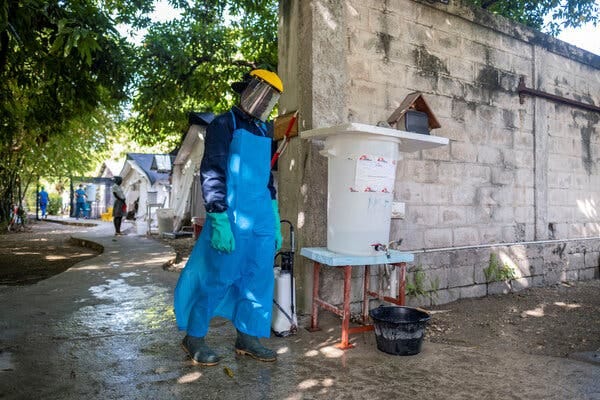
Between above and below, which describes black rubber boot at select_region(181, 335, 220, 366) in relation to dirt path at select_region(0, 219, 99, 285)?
above

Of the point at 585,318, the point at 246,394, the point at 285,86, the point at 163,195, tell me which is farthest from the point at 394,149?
the point at 163,195

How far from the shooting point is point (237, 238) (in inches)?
114

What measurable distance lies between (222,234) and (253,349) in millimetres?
903

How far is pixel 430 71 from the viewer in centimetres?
490

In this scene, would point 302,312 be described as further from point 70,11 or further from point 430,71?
point 70,11

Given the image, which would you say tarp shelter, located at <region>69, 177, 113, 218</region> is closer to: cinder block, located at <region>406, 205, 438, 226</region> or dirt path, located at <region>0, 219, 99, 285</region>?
dirt path, located at <region>0, 219, 99, 285</region>

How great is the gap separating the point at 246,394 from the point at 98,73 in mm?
5687

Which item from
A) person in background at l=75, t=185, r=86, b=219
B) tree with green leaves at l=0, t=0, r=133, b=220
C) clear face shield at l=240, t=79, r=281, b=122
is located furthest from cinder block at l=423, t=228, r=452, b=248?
person in background at l=75, t=185, r=86, b=219

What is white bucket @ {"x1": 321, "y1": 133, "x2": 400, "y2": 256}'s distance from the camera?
331 cm

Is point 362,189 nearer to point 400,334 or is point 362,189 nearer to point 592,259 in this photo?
point 400,334

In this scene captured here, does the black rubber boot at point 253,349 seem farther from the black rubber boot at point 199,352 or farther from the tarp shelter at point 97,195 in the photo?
the tarp shelter at point 97,195

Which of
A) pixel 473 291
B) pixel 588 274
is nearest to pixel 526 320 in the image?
pixel 473 291

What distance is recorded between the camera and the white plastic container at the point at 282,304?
3.47m

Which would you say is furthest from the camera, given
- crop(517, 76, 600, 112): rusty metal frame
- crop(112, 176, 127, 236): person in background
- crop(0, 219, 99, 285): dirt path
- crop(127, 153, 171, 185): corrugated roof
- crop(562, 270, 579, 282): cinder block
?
crop(127, 153, 171, 185): corrugated roof
